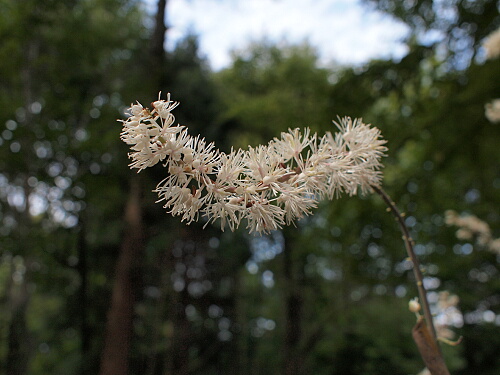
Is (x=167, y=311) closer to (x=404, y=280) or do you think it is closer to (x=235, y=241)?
(x=235, y=241)

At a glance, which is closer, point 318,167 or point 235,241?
point 318,167

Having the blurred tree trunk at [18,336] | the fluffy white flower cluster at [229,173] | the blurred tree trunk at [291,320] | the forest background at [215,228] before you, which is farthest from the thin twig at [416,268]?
the blurred tree trunk at [291,320]

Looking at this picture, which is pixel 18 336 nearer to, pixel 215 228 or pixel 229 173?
pixel 215 228

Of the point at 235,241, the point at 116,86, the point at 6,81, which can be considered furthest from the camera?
the point at 235,241

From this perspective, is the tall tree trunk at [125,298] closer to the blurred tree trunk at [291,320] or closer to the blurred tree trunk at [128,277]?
the blurred tree trunk at [128,277]

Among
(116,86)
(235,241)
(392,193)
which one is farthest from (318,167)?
(235,241)

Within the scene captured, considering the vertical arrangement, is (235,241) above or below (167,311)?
above
